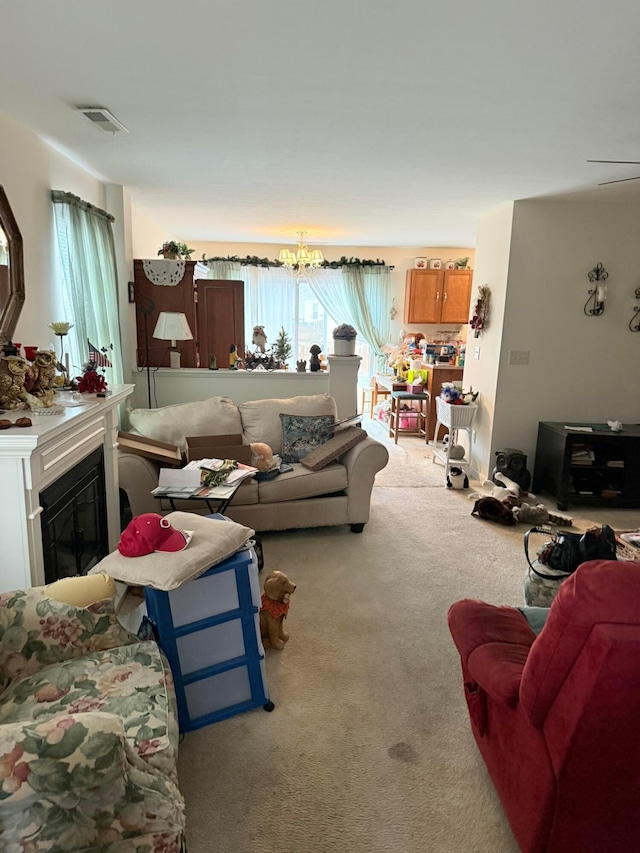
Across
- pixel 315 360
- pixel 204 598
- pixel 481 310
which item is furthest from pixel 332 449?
pixel 481 310

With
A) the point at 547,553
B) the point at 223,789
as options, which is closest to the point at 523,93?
the point at 547,553

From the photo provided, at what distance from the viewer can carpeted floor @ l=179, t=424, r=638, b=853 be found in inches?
63.1

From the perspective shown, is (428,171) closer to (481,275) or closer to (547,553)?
(481,275)

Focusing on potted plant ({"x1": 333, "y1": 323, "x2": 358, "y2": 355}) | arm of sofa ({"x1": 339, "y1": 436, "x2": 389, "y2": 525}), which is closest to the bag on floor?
A: arm of sofa ({"x1": 339, "y1": 436, "x2": 389, "y2": 525})

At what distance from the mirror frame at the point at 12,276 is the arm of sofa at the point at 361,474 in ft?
7.29

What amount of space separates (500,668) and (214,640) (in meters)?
1.04

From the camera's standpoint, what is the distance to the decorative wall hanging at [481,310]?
4.91 m

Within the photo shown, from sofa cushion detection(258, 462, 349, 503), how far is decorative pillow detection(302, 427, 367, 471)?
0.05 meters

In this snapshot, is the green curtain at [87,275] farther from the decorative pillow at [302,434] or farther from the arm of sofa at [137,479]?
the decorative pillow at [302,434]

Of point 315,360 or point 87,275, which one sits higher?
point 87,275

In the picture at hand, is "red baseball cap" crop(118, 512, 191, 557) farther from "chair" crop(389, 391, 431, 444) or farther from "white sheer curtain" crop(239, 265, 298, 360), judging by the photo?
"white sheer curtain" crop(239, 265, 298, 360)

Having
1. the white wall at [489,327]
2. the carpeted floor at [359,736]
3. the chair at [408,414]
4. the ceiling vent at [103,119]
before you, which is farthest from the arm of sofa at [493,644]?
the chair at [408,414]

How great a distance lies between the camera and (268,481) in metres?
3.58

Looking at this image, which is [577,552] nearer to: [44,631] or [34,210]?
[44,631]
